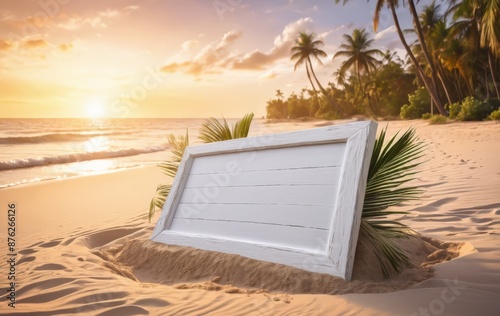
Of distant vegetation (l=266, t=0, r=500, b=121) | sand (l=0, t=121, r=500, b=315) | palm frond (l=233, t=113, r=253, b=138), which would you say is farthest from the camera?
distant vegetation (l=266, t=0, r=500, b=121)

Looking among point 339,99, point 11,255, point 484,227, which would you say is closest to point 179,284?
point 11,255

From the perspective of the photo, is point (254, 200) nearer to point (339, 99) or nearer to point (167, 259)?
point (167, 259)

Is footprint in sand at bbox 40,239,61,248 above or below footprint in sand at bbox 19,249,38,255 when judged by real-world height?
below

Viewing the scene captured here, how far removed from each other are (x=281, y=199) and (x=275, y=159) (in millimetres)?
366

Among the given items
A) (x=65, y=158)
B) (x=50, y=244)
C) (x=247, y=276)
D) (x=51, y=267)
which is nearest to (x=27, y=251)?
(x=50, y=244)

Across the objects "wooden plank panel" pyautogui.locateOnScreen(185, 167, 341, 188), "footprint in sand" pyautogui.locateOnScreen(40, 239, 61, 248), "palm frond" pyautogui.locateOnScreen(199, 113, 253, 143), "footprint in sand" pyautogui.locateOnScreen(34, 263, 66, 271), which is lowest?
"footprint in sand" pyautogui.locateOnScreen(40, 239, 61, 248)

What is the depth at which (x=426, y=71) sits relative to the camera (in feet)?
109

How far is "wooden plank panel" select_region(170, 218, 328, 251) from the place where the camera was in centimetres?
244

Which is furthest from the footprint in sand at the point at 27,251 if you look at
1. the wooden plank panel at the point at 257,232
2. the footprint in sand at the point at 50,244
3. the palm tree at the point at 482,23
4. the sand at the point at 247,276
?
the palm tree at the point at 482,23

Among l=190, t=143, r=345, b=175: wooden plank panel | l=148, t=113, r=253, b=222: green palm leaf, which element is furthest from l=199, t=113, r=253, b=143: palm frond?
l=190, t=143, r=345, b=175: wooden plank panel

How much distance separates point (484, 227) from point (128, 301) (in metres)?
3.35

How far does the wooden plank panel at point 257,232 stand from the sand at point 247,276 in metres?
0.17

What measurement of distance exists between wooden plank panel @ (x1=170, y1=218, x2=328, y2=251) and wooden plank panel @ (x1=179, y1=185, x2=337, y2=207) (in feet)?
0.61

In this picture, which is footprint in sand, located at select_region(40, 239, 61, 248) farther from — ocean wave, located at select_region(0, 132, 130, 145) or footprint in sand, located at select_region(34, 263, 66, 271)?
ocean wave, located at select_region(0, 132, 130, 145)
